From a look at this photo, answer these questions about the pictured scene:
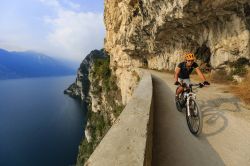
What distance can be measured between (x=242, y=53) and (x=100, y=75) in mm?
43882

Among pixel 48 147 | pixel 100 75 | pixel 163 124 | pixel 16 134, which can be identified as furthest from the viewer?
pixel 16 134

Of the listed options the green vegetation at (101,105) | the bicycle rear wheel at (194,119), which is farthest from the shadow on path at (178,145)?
the green vegetation at (101,105)

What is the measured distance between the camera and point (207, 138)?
6031 millimetres

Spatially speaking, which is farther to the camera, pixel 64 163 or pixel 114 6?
pixel 64 163

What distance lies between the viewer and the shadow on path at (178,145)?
4.83 metres

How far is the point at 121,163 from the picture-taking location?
2.94 metres

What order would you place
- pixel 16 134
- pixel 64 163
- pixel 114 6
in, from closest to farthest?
pixel 114 6
pixel 64 163
pixel 16 134

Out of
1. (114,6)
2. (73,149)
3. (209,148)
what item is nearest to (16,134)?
(73,149)

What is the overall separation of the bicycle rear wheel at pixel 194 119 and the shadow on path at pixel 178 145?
156mm

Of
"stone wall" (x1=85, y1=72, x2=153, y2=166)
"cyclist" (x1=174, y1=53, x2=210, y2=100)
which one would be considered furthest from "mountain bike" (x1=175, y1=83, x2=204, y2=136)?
"stone wall" (x1=85, y1=72, x2=153, y2=166)

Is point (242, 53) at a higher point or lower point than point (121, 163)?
higher

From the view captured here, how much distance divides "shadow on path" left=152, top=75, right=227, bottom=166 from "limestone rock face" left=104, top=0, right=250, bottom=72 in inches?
384

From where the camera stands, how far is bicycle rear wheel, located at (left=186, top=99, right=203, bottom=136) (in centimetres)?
621

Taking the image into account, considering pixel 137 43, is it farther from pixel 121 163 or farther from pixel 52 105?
pixel 52 105
